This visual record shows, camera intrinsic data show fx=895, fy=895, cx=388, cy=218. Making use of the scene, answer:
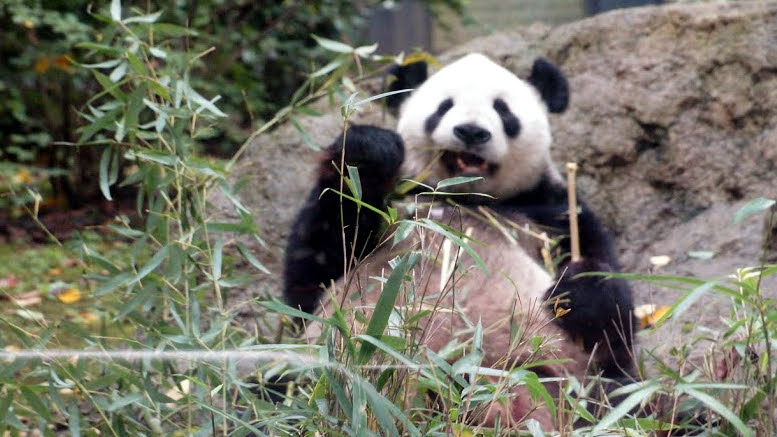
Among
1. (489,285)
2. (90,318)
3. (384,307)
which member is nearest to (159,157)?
(384,307)

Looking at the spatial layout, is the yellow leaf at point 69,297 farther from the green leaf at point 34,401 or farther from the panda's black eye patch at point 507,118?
the panda's black eye patch at point 507,118

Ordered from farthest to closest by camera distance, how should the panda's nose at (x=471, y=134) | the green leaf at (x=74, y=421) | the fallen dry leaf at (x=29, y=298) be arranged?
1. the fallen dry leaf at (x=29, y=298)
2. the panda's nose at (x=471, y=134)
3. the green leaf at (x=74, y=421)

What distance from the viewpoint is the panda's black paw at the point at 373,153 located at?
2.37 meters

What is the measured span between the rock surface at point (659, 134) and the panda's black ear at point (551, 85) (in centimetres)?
66

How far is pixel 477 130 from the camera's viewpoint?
2.69 meters

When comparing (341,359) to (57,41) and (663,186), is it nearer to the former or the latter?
(663,186)

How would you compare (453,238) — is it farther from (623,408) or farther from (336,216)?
(336,216)

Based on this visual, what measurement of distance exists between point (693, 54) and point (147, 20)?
2485 mm

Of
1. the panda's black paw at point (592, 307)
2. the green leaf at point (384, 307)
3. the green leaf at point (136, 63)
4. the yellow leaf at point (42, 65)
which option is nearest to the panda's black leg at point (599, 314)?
the panda's black paw at point (592, 307)

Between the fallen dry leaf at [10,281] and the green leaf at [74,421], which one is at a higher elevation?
the green leaf at [74,421]

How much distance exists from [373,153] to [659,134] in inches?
74.2

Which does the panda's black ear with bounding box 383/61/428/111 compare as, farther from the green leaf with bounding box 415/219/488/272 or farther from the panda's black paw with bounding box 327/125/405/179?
the green leaf with bounding box 415/219/488/272

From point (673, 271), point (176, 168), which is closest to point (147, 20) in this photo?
point (176, 168)

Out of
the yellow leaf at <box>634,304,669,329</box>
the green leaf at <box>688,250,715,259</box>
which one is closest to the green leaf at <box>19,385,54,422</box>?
the yellow leaf at <box>634,304,669,329</box>
